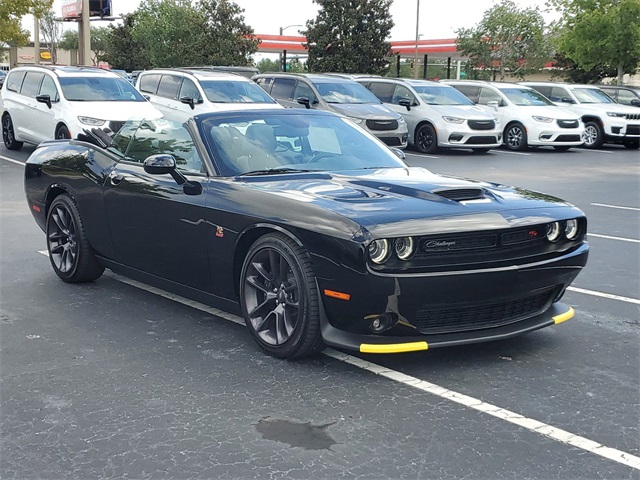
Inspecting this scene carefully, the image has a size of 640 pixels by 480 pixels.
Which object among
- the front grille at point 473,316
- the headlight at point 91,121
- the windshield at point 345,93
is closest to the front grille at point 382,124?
the windshield at point 345,93

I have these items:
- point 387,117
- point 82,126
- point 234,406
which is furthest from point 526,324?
point 387,117

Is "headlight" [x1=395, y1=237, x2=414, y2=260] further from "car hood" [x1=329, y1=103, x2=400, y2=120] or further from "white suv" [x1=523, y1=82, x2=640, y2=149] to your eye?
"white suv" [x1=523, y1=82, x2=640, y2=149]

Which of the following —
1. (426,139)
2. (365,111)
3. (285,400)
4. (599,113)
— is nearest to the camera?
(285,400)

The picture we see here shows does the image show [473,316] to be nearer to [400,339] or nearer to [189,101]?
[400,339]

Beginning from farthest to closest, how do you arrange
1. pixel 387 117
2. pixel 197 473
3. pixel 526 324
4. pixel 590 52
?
pixel 590 52, pixel 387 117, pixel 526 324, pixel 197 473

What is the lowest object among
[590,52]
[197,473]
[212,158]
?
[197,473]

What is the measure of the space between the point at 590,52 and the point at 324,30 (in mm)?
22051

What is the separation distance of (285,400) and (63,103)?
12.8 m

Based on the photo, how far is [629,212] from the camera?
37.4 ft

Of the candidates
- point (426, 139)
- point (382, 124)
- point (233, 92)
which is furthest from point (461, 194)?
point (426, 139)

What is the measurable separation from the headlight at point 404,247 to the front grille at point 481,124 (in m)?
16.3

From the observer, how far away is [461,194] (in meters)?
5.10

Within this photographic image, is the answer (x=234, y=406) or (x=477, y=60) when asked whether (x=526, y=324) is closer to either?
(x=234, y=406)

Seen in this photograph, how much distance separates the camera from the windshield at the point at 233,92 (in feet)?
58.7
